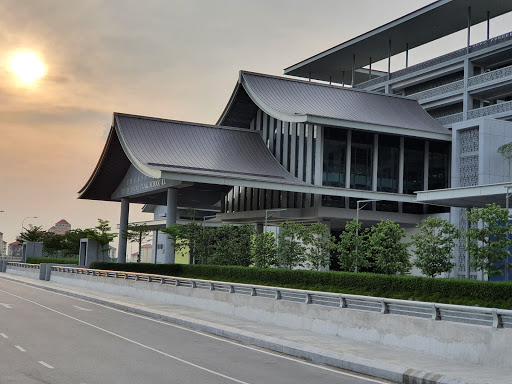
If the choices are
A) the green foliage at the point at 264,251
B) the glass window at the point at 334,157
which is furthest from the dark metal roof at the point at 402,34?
the green foliage at the point at 264,251

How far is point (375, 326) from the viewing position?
61.6 ft

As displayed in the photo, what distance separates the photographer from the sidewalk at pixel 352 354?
1377 cm

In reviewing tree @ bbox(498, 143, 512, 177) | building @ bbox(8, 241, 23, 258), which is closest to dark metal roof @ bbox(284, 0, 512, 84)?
tree @ bbox(498, 143, 512, 177)

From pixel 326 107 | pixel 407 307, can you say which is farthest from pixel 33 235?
pixel 407 307

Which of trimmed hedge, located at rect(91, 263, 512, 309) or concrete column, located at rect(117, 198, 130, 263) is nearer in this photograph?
trimmed hedge, located at rect(91, 263, 512, 309)

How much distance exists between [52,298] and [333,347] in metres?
23.8

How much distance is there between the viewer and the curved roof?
180 feet

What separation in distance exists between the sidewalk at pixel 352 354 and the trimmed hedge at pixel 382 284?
17.6 ft

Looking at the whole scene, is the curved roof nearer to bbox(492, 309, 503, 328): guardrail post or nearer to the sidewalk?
the sidewalk

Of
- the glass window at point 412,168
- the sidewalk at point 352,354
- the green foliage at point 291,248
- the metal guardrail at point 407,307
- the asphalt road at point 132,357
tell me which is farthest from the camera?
the glass window at point 412,168

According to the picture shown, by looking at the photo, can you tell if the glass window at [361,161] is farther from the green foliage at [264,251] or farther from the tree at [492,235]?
the tree at [492,235]

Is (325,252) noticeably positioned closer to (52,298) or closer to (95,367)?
(52,298)

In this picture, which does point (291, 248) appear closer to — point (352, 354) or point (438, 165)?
point (438, 165)

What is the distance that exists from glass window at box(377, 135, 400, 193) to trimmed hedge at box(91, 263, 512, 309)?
2003 cm
